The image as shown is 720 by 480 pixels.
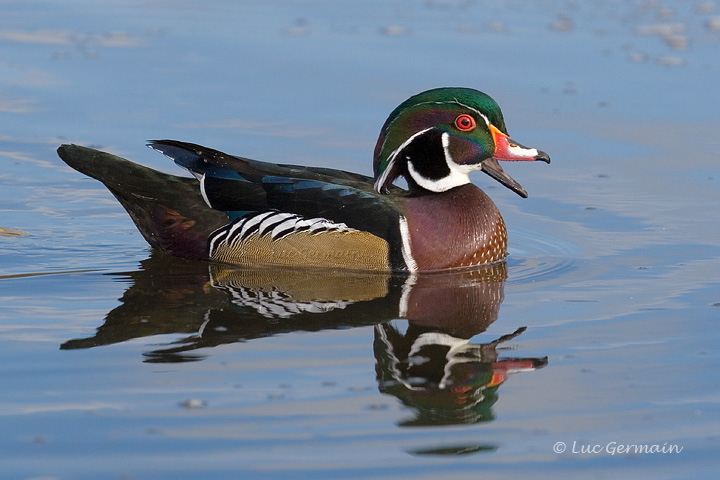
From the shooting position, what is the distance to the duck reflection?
576 centimetres

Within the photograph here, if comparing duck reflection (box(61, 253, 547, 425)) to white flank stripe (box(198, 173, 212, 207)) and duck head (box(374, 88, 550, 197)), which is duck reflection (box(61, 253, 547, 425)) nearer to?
white flank stripe (box(198, 173, 212, 207))

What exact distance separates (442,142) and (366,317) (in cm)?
174

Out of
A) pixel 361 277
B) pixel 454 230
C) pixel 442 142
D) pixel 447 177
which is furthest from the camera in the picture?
pixel 447 177

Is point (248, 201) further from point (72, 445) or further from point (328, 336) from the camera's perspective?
point (72, 445)

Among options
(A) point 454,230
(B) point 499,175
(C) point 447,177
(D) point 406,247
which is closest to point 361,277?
(D) point 406,247

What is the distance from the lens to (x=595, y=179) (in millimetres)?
9648

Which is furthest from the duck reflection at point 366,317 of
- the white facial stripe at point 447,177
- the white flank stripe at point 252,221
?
the white facial stripe at point 447,177

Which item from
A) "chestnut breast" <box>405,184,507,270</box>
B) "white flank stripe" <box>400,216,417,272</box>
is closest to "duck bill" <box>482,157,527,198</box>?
"chestnut breast" <box>405,184,507,270</box>

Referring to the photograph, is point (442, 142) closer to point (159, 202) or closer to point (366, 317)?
point (366, 317)

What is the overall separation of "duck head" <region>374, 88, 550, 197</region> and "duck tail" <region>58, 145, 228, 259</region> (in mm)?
1210

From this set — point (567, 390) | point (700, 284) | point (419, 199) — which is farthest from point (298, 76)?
point (567, 390)

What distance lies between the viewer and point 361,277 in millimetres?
7734

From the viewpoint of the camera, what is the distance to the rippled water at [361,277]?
509cm

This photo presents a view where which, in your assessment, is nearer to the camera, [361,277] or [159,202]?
[361,277]
